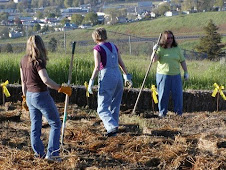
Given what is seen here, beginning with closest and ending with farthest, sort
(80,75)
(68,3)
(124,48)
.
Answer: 1. (80,75)
2. (124,48)
3. (68,3)

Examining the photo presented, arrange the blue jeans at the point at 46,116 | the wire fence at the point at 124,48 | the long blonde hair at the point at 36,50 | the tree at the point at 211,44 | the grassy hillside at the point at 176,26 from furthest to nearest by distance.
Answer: the grassy hillside at the point at 176,26 → the tree at the point at 211,44 → the wire fence at the point at 124,48 → the blue jeans at the point at 46,116 → the long blonde hair at the point at 36,50

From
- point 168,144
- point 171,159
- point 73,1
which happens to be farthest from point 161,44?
point 73,1

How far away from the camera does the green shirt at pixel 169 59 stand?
9008 millimetres

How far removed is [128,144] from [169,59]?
8.93 ft

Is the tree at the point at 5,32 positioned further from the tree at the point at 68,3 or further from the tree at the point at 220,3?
the tree at the point at 68,3

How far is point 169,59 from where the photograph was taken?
29.5 feet

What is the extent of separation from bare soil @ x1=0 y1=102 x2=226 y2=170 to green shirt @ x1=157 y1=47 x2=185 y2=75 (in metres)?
0.73

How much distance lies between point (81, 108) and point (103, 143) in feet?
10.8

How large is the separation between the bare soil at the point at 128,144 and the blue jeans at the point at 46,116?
144 mm

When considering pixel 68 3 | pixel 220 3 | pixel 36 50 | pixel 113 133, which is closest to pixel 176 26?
pixel 220 3

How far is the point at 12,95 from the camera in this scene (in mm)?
10500

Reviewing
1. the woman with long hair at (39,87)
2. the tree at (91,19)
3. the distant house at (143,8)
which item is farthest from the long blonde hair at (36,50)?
the distant house at (143,8)

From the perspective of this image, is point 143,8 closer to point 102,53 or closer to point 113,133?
point 102,53

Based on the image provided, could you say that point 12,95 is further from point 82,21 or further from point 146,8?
point 146,8
